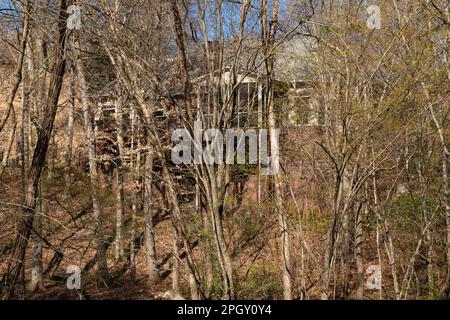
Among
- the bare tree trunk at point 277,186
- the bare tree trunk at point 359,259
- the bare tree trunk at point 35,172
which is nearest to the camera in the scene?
the bare tree trunk at point 277,186

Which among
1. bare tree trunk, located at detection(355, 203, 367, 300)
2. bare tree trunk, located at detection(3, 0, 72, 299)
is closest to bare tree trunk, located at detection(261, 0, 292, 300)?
bare tree trunk, located at detection(355, 203, 367, 300)

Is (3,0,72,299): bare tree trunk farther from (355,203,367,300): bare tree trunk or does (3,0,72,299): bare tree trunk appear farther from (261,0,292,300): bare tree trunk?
(355,203,367,300): bare tree trunk

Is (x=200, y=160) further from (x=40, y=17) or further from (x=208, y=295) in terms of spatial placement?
(x=40, y=17)

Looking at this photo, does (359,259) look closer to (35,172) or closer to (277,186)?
(277,186)

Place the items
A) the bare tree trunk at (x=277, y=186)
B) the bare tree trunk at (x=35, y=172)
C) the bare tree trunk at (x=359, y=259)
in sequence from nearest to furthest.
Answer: the bare tree trunk at (x=277, y=186) → the bare tree trunk at (x=35, y=172) → the bare tree trunk at (x=359, y=259)

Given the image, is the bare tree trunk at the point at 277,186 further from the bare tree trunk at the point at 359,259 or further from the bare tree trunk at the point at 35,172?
the bare tree trunk at the point at 35,172

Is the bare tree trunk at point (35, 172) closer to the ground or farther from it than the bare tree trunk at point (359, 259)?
farther from it

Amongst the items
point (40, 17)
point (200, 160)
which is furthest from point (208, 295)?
point (40, 17)

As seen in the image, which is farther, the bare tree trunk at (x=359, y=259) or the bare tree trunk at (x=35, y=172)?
the bare tree trunk at (x=359, y=259)

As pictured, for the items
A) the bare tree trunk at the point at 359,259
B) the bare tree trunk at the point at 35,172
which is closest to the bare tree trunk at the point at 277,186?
the bare tree trunk at the point at 359,259

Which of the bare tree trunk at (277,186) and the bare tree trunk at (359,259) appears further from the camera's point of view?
the bare tree trunk at (359,259)

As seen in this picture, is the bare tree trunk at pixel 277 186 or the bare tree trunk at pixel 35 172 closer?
the bare tree trunk at pixel 277 186

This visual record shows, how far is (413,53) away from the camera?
656cm
